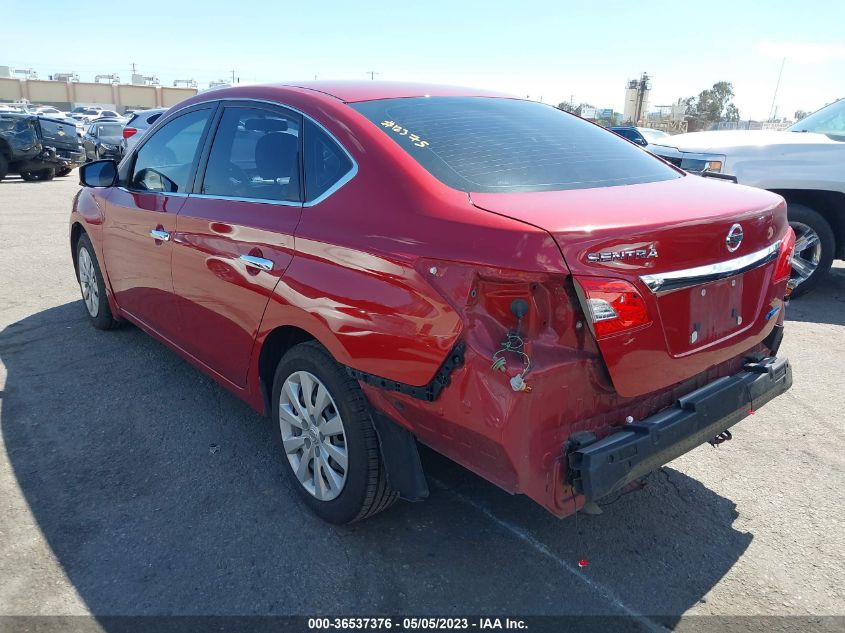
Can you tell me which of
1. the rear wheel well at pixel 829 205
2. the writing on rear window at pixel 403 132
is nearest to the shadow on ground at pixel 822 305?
the rear wheel well at pixel 829 205

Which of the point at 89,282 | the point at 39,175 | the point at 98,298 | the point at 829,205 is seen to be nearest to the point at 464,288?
the point at 98,298

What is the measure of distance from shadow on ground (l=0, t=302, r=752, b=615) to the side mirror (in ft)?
5.34

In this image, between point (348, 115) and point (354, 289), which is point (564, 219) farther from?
point (348, 115)

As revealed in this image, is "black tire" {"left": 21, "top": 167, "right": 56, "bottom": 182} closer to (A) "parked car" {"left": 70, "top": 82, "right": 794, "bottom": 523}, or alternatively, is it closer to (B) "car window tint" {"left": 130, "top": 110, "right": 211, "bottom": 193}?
(B) "car window tint" {"left": 130, "top": 110, "right": 211, "bottom": 193}

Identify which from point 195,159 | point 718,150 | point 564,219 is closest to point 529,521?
point 564,219

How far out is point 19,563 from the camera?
2.65 meters

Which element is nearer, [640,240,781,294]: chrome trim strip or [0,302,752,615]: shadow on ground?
[640,240,781,294]: chrome trim strip

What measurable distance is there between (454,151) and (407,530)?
Result: 1.67m

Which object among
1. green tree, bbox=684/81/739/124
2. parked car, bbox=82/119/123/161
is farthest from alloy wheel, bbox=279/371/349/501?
green tree, bbox=684/81/739/124

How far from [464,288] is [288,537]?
147 centimetres

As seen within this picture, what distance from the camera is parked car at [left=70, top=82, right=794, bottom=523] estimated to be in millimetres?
2104

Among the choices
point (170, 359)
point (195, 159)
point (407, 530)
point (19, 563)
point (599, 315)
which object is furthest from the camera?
point (170, 359)

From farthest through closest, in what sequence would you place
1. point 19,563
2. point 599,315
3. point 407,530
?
point 407,530 → point 19,563 → point 599,315

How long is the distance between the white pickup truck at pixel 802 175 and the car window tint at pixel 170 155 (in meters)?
5.05
